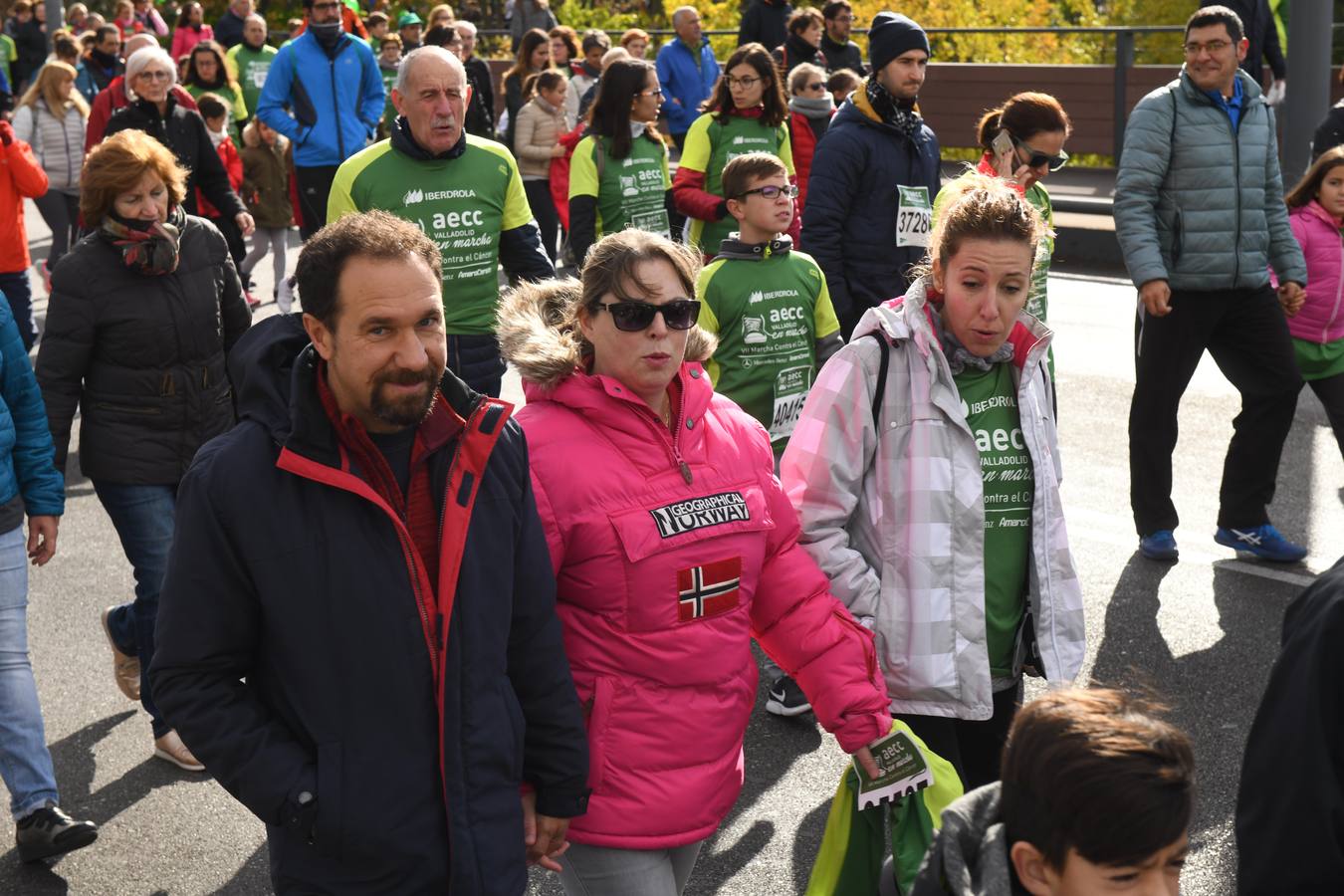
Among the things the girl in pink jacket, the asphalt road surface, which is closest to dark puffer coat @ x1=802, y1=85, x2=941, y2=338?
the asphalt road surface

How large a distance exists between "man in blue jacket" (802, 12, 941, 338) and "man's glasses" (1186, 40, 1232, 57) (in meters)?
1.11

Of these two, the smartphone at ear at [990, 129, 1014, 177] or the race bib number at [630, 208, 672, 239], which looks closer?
the smartphone at ear at [990, 129, 1014, 177]

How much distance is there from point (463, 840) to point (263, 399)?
82 cm

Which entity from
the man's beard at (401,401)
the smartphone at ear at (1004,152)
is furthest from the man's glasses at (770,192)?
the man's beard at (401,401)

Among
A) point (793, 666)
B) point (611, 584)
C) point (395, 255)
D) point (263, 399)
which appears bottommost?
point (793, 666)

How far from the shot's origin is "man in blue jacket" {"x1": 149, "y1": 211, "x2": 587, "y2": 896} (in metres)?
2.77

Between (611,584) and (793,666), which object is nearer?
(611,584)

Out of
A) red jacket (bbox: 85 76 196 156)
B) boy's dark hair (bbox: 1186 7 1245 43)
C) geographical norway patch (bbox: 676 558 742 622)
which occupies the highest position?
boy's dark hair (bbox: 1186 7 1245 43)

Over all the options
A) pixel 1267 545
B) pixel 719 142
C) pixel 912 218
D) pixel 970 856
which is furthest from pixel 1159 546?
pixel 970 856

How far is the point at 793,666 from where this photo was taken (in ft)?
11.5

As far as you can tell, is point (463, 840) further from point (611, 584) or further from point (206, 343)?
point (206, 343)

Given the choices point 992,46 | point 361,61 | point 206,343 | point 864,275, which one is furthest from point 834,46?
point 206,343

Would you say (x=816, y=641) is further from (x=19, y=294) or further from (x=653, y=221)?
(x=19, y=294)

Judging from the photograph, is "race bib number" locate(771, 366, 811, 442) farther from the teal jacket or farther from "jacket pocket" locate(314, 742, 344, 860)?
"jacket pocket" locate(314, 742, 344, 860)
